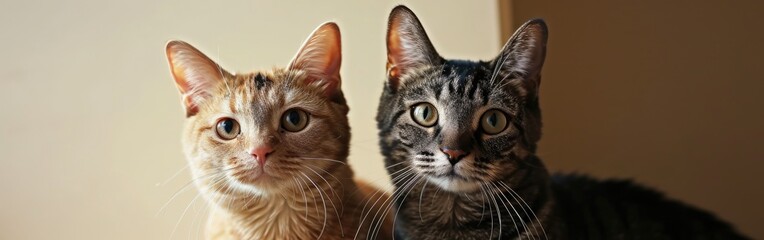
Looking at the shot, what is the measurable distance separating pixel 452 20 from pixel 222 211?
0.62 metres

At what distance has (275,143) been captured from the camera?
3.46ft

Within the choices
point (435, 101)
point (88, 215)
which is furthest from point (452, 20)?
point (88, 215)

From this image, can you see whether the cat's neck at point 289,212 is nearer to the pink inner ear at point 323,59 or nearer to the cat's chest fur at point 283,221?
the cat's chest fur at point 283,221

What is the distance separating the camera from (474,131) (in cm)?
105

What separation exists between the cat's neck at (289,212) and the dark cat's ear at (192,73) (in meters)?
0.19

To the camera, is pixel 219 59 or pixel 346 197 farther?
pixel 219 59

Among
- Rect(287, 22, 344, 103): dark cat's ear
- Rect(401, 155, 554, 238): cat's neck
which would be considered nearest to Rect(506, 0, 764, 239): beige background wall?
Rect(401, 155, 554, 238): cat's neck

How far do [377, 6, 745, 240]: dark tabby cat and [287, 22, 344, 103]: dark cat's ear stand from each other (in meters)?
0.09

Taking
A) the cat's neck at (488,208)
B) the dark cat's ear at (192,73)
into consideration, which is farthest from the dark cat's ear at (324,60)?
the cat's neck at (488,208)

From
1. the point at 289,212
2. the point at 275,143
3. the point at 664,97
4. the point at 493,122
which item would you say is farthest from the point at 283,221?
the point at 664,97

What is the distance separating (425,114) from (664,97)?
1.16 m

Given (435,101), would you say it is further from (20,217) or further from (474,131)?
(20,217)

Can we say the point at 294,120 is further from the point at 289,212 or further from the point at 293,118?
the point at 289,212

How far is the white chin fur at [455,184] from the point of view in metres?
1.04
